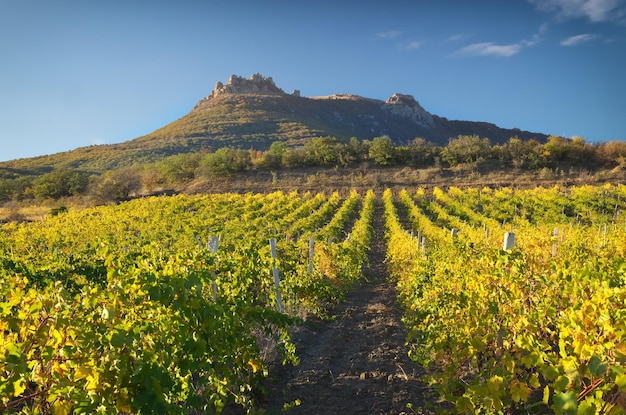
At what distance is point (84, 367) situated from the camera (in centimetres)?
192

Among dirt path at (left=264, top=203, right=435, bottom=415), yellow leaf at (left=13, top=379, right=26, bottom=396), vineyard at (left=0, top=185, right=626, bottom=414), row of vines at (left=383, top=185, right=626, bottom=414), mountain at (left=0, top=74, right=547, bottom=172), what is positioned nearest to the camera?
yellow leaf at (left=13, top=379, right=26, bottom=396)

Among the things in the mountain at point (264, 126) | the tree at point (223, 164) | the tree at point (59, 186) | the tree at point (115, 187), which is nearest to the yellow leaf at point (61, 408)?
the tree at point (115, 187)

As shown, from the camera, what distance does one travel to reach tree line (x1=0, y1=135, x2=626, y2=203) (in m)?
39.6

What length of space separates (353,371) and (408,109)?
399 feet

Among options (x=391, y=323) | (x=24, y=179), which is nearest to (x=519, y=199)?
(x=391, y=323)

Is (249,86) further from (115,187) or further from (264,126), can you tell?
(115,187)

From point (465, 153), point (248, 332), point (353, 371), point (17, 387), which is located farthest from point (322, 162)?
point (17, 387)

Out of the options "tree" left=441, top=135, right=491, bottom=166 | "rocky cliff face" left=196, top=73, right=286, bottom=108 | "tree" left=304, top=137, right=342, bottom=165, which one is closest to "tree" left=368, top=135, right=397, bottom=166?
"tree" left=304, top=137, right=342, bottom=165

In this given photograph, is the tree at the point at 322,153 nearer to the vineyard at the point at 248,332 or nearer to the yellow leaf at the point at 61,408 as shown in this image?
the vineyard at the point at 248,332

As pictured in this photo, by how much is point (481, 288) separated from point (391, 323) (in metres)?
2.72

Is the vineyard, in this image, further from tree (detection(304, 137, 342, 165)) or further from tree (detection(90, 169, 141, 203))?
tree (detection(304, 137, 342, 165))

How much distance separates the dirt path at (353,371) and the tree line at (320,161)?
36.0 m

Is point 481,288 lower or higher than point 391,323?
higher

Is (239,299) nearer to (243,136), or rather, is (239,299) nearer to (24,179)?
(24,179)
